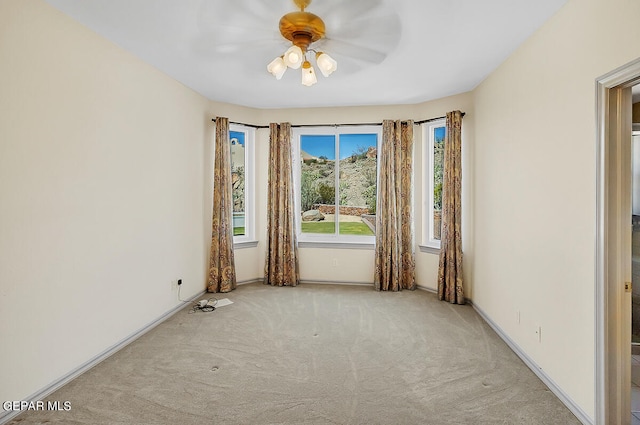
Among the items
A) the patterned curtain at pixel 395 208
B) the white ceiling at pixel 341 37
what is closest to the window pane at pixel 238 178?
the white ceiling at pixel 341 37

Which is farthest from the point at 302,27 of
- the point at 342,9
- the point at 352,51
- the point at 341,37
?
the point at 352,51

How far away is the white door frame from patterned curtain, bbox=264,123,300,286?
347cm

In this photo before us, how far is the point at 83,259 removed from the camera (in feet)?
7.86

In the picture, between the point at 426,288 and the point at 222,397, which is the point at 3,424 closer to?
the point at 222,397

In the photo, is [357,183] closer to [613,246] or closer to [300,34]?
[300,34]

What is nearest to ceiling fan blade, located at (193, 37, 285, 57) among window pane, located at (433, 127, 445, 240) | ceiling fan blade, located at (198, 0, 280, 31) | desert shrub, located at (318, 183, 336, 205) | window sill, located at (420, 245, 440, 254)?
ceiling fan blade, located at (198, 0, 280, 31)

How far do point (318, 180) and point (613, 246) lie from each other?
3.62 m

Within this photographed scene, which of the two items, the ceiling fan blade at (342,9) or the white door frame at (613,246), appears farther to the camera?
the ceiling fan blade at (342,9)

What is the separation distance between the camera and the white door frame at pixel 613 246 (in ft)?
5.66

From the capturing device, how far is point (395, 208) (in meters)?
4.36

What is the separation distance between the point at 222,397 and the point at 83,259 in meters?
1.50

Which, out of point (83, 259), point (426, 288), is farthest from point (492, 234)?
point (83, 259)

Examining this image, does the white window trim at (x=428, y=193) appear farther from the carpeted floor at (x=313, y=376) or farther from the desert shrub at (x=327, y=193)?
the desert shrub at (x=327, y=193)

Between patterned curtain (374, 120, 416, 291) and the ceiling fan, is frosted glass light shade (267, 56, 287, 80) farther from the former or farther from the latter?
patterned curtain (374, 120, 416, 291)
